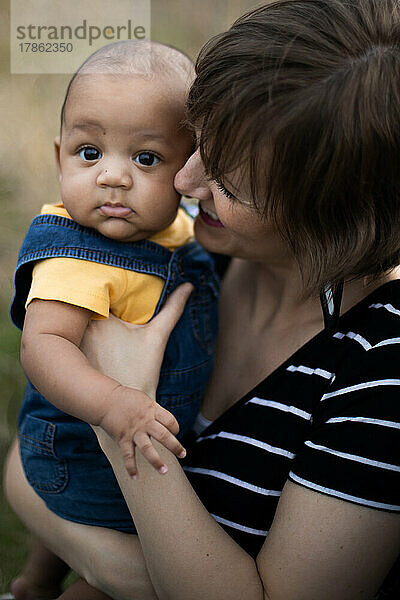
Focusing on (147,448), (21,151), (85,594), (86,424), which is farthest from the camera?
(21,151)

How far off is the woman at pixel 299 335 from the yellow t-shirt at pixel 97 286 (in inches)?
1.6

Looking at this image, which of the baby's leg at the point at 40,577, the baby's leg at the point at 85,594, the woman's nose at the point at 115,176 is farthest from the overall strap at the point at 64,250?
the baby's leg at the point at 40,577

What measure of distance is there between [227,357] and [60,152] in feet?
1.72

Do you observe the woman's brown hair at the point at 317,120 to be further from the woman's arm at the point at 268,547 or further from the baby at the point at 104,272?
the woman's arm at the point at 268,547

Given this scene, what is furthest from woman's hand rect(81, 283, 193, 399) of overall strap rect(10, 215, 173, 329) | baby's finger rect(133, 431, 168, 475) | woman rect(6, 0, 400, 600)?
baby's finger rect(133, 431, 168, 475)

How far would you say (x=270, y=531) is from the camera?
1058 millimetres

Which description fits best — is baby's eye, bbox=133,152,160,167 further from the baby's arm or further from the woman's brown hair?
the baby's arm

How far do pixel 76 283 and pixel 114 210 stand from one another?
0.48ft

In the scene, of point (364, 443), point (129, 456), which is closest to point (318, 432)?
point (364, 443)

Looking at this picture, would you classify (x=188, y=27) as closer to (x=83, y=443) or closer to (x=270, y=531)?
(x=83, y=443)

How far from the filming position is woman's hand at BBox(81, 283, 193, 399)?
114 cm

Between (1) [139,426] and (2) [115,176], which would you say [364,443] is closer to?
(1) [139,426]

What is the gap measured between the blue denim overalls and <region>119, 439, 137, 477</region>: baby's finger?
0.33 m

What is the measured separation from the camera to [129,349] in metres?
1.18
